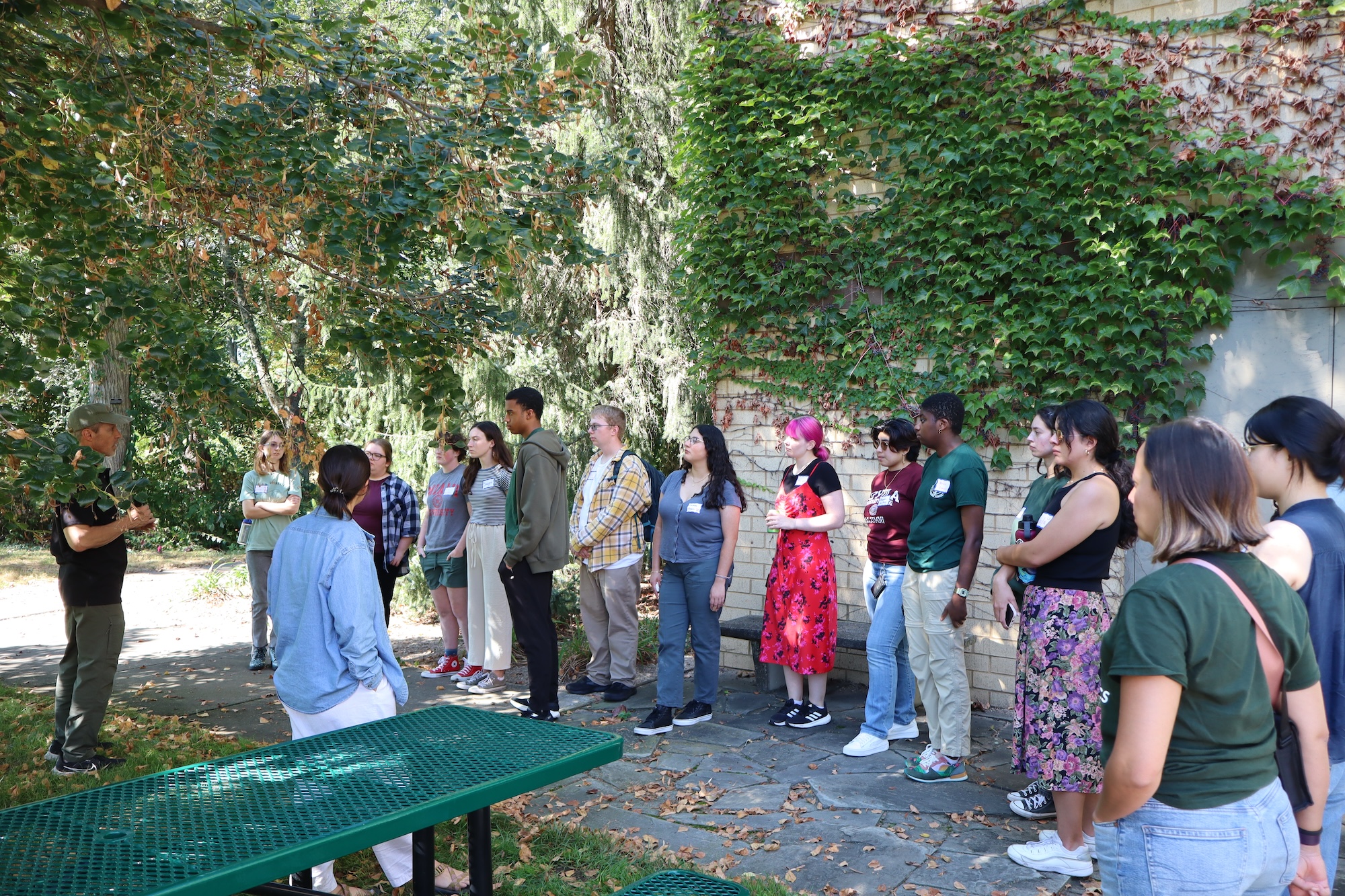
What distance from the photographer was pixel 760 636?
23.2 ft

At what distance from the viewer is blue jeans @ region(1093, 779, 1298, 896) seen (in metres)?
2.16

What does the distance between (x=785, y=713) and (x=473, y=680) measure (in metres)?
2.70

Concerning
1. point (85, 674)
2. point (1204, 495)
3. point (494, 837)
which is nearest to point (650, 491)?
point (494, 837)

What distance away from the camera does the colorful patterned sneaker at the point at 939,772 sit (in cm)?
545

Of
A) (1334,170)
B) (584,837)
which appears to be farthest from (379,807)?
(1334,170)

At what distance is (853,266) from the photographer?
733 cm

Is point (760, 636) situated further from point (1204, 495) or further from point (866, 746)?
point (1204, 495)

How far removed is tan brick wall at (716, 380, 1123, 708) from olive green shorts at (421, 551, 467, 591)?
2288 millimetres

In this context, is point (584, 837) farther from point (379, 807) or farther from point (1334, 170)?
point (1334, 170)

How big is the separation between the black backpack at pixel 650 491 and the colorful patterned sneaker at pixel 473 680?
172 centimetres

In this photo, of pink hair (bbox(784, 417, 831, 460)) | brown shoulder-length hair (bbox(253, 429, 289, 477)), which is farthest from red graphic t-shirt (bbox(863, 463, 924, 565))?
brown shoulder-length hair (bbox(253, 429, 289, 477))

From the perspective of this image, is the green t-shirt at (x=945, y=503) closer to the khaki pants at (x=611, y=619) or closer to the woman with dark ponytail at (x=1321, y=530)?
the woman with dark ponytail at (x=1321, y=530)

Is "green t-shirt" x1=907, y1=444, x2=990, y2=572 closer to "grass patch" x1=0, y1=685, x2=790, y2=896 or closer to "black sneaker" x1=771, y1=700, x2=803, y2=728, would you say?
"black sneaker" x1=771, y1=700, x2=803, y2=728

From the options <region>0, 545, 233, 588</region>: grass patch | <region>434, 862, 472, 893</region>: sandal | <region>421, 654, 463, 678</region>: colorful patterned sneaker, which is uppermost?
<region>434, 862, 472, 893</region>: sandal
